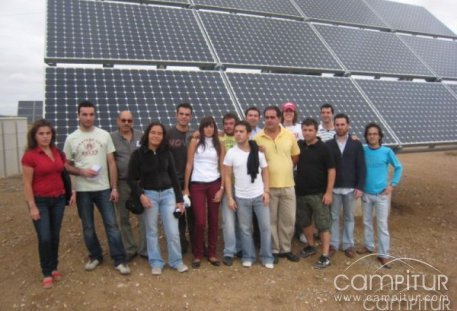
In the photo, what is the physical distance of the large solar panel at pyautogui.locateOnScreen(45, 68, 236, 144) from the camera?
20.2 ft

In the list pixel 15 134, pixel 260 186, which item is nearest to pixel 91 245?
pixel 260 186

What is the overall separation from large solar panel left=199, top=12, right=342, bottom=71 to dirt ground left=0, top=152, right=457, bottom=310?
4.78 m

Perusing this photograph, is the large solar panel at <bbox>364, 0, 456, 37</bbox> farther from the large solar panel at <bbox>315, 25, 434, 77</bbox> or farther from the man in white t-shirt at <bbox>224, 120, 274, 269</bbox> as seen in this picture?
the man in white t-shirt at <bbox>224, 120, 274, 269</bbox>

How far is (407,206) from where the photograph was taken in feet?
27.6

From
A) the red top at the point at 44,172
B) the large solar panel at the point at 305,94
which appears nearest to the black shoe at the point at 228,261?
the red top at the point at 44,172

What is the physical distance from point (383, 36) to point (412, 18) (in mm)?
4626

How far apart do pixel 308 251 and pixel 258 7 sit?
8900 millimetres

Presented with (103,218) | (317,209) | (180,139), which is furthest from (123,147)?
(317,209)

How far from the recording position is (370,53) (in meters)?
10.8

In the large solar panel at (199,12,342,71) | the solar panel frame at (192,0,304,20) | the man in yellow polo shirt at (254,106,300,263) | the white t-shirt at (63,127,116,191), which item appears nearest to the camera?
the white t-shirt at (63,127,116,191)

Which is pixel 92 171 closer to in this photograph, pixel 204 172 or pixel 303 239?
pixel 204 172

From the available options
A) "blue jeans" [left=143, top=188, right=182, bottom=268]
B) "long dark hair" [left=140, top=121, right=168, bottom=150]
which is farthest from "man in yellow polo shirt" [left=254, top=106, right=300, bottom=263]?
"blue jeans" [left=143, top=188, right=182, bottom=268]

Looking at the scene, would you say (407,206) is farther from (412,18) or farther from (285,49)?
(412,18)

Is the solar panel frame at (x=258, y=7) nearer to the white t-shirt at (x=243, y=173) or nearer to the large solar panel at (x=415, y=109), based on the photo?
the large solar panel at (x=415, y=109)
